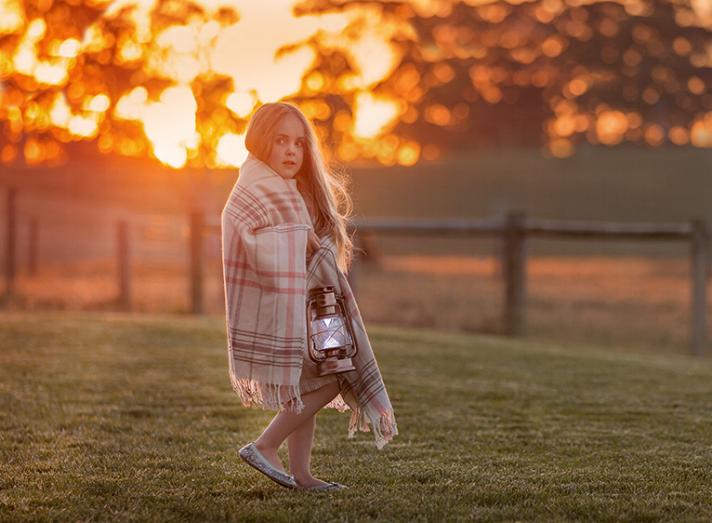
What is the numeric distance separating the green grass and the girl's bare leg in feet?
0.55

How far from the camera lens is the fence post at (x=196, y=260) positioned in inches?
503

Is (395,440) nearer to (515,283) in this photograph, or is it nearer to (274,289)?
(274,289)

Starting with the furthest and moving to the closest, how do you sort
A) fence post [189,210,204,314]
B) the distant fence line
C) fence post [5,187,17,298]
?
fence post [5,187,17,298] < fence post [189,210,204,314] < the distant fence line

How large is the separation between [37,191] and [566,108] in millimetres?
18921

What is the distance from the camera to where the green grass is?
166 inches

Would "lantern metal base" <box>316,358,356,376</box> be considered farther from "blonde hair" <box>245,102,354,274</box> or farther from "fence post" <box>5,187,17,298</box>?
"fence post" <box>5,187,17,298</box>

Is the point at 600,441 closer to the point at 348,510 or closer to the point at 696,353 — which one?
the point at 348,510

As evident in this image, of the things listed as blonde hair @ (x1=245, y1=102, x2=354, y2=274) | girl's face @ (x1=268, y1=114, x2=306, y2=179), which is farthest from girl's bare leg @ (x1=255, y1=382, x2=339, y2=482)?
girl's face @ (x1=268, y1=114, x2=306, y2=179)

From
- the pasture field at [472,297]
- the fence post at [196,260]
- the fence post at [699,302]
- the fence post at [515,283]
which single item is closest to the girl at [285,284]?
the fence post at [699,302]

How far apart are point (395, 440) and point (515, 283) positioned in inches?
236

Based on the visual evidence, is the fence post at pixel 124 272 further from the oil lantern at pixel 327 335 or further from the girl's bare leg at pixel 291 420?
the oil lantern at pixel 327 335

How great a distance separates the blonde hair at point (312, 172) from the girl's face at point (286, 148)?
0.02 metres

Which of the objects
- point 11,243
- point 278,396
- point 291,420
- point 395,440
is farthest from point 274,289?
point 11,243

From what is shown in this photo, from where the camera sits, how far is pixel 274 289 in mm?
4164
